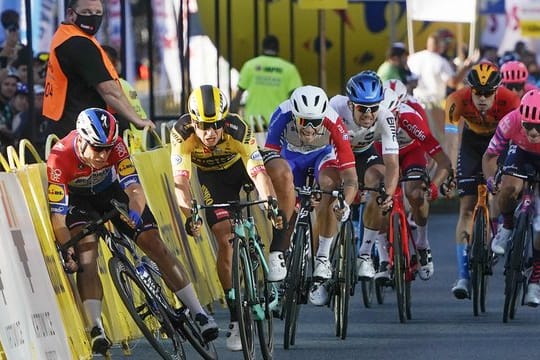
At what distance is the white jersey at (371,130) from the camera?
45.6 ft

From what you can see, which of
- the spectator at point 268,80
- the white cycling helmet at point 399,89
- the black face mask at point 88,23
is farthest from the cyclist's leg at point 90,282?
the spectator at point 268,80

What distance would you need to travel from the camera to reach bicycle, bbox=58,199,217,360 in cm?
1046

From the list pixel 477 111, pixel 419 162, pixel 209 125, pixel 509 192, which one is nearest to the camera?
pixel 209 125

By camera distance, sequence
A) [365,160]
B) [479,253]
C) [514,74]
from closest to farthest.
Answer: [479,253] < [365,160] < [514,74]

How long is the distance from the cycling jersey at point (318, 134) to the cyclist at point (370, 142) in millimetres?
331

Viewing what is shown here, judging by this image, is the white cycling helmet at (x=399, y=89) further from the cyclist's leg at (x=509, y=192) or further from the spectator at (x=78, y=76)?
the spectator at (x=78, y=76)

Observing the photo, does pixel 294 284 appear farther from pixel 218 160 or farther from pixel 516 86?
pixel 516 86

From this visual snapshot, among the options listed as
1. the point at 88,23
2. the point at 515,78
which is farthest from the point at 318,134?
the point at 515,78

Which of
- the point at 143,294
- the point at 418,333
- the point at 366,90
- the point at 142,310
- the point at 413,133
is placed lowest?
the point at 418,333

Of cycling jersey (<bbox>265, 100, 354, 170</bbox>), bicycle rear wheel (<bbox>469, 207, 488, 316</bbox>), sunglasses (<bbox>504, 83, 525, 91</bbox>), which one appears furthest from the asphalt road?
sunglasses (<bbox>504, 83, 525, 91</bbox>)

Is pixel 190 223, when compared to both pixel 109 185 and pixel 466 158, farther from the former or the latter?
pixel 466 158

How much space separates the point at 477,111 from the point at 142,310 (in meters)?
5.24

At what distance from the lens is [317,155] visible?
13562 millimetres

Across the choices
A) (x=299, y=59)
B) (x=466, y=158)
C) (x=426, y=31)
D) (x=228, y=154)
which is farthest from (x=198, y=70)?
(x=228, y=154)
